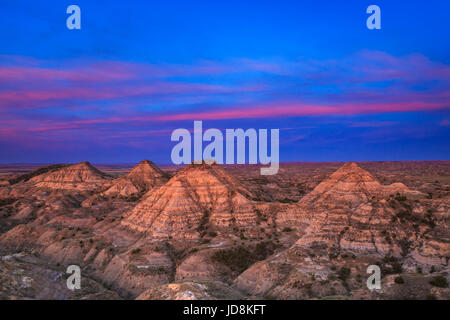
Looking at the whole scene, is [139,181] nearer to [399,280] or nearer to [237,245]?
[237,245]

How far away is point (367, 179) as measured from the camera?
2660 inches

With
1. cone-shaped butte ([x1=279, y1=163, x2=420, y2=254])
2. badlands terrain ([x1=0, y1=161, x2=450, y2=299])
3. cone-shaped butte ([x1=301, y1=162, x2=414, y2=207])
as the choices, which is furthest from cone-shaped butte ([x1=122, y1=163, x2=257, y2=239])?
cone-shaped butte ([x1=301, y1=162, x2=414, y2=207])

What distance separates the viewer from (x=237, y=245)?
54.0 m

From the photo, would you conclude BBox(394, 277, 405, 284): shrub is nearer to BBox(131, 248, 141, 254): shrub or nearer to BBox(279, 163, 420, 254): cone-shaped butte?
BBox(279, 163, 420, 254): cone-shaped butte

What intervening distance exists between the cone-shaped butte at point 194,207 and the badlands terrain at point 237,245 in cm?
21

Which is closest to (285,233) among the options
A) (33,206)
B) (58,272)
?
(58,272)

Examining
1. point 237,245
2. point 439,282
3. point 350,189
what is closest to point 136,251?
point 237,245

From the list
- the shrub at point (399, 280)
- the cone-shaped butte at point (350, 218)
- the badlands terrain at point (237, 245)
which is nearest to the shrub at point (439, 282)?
the badlands terrain at point (237, 245)

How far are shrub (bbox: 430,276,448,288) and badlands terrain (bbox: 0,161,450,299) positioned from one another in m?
0.12

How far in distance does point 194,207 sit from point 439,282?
43.0m

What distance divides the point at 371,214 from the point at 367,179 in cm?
1999

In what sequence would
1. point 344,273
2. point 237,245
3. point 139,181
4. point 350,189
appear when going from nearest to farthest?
point 344,273 → point 237,245 → point 350,189 → point 139,181

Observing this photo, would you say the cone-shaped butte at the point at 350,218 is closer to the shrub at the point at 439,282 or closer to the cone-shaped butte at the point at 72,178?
the shrub at the point at 439,282

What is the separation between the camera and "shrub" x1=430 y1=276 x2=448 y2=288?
103ft
